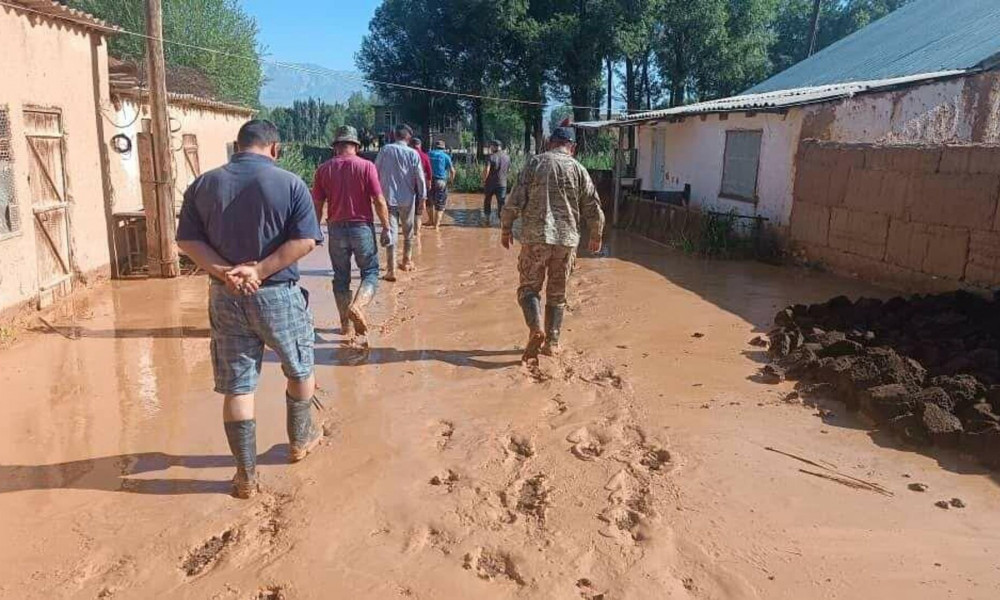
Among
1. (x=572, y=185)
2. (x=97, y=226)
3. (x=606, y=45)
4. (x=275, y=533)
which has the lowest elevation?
(x=275, y=533)

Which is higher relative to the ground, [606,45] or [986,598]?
[606,45]

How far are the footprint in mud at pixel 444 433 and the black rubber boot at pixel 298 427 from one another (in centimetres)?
75

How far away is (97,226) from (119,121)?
7.38 ft

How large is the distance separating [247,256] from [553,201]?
2.69 m

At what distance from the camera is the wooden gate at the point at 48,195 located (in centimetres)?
733

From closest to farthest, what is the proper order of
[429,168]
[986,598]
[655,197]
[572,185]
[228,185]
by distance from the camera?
[986,598], [228,185], [572,185], [429,168], [655,197]

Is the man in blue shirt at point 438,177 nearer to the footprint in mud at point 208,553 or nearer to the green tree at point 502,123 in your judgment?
the footprint in mud at point 208,553

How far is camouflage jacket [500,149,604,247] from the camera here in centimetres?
558

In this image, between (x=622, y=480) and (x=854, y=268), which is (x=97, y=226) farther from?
(x=854, y=268)

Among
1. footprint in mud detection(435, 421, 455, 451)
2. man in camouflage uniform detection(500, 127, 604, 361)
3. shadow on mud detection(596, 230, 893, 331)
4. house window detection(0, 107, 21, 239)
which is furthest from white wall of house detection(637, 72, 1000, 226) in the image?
house window detection(0, 107, 21, 239)

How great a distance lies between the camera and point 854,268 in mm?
9219

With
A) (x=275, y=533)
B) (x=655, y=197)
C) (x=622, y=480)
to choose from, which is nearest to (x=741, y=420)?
(x=622, y=480)

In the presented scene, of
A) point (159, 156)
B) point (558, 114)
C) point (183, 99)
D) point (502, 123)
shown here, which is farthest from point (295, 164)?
point (558, 114)

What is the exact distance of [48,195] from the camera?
304 inches
